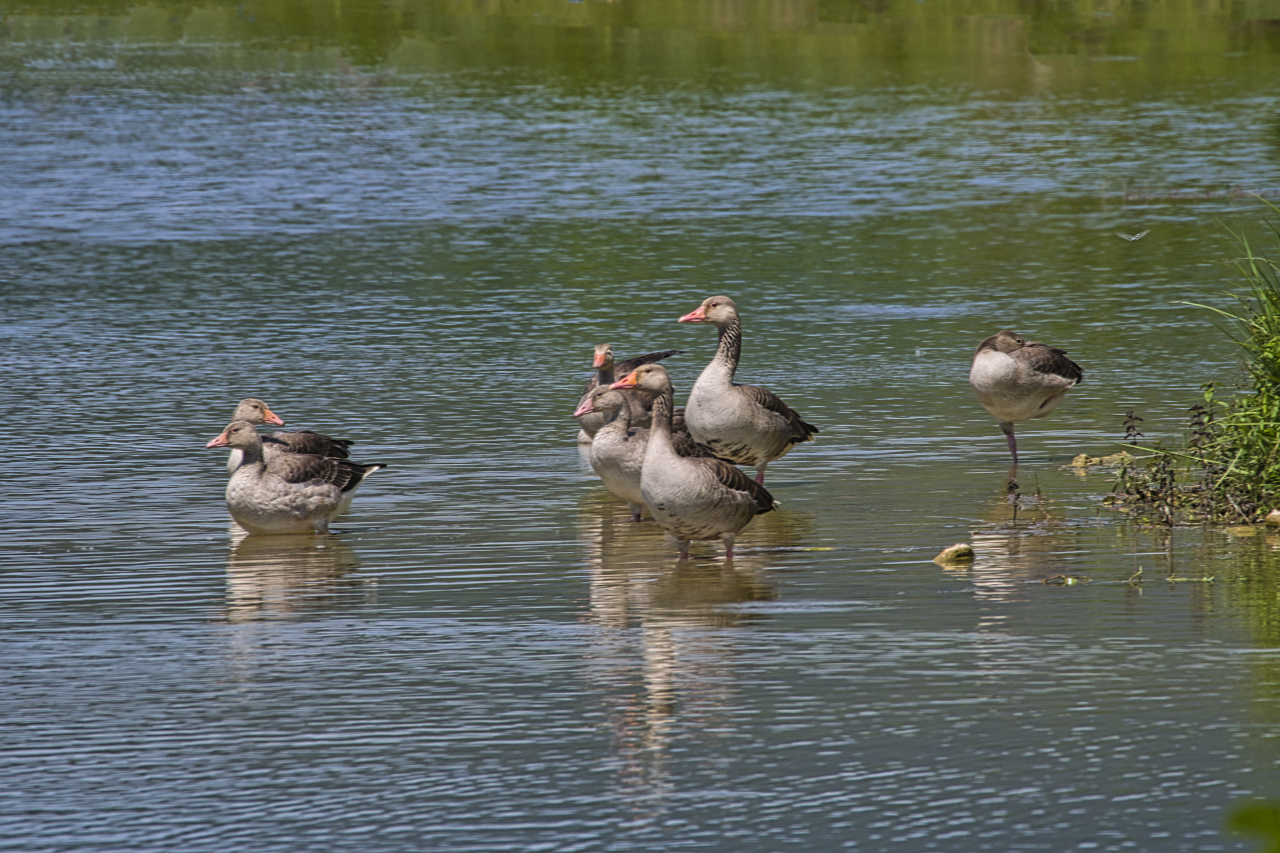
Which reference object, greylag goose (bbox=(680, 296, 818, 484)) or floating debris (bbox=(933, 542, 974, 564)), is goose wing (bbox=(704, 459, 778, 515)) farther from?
greylag goose (bbox=(680, 296, 818, 484))

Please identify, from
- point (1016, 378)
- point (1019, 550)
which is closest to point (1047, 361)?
point (1016, 378)

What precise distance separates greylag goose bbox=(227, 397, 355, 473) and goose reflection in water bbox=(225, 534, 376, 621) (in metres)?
0.75

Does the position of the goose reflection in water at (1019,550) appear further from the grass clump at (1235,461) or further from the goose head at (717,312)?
the goose head at (717,312)

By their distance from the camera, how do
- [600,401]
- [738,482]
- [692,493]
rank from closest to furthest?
[692,493], [738,482], [600,401]

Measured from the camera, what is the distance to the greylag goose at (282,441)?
11906 mm

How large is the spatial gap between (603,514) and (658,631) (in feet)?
9.79

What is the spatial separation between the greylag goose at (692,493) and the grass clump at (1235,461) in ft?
7.74

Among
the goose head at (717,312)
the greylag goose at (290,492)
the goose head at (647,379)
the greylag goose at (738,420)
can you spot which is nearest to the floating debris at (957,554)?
the goose head at (647,379)

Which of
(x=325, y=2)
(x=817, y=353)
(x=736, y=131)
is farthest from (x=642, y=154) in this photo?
(x=325, y=2)

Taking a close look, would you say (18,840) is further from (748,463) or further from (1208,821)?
(748,463)

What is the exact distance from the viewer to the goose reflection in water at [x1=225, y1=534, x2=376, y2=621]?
9.45m

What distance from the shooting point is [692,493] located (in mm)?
9812

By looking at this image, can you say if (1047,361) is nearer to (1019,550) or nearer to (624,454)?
(1019,550)

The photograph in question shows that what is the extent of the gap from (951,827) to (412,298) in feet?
48.9
